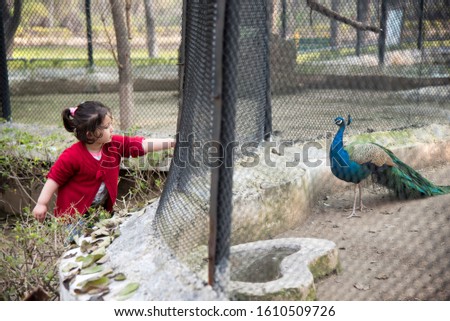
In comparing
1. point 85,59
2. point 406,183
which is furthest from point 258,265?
point 85,59

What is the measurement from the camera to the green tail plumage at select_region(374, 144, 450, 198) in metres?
Answer: 4.20

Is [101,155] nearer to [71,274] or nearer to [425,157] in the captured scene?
[71,274]

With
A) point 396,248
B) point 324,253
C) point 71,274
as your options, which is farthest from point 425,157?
point 71,274

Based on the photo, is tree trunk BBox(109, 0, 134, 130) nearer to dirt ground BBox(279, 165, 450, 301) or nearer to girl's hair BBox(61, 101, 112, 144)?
girl's hair BBox(61, 101, 112, 144)

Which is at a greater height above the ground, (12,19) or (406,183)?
(12,19)

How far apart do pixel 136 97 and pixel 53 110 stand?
1464 millimetres

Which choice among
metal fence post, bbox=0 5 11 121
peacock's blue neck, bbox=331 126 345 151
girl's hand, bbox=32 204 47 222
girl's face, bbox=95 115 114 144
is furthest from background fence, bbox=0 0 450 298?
metal fence post, bbox=0 5 11 121

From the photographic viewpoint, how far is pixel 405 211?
3840 mm

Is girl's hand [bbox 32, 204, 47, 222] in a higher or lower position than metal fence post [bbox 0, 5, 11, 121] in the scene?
lower

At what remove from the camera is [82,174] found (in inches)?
137

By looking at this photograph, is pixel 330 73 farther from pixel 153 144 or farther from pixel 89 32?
pixel 89 32

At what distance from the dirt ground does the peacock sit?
91 mm

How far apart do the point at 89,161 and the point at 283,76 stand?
78.1 inches

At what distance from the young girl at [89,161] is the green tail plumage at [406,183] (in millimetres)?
1559
